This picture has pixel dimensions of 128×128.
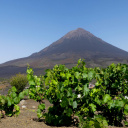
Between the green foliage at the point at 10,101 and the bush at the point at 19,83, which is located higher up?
the green foliage at the point at 10,101

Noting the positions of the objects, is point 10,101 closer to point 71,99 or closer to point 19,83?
point 71,99

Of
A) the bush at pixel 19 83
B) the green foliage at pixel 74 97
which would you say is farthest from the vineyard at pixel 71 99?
the bush at pixel 19 83

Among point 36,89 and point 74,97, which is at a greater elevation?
point 36,89

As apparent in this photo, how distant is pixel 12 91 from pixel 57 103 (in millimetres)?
1382

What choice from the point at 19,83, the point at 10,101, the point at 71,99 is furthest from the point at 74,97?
the point at 19,83

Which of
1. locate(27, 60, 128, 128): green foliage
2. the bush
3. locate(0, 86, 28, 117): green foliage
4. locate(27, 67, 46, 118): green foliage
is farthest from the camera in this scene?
the bush

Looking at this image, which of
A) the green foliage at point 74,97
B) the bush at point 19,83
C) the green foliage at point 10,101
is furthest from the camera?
the bush at point 19,83

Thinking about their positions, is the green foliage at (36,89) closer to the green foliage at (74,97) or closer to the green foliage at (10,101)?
the green foliage at (74,97)

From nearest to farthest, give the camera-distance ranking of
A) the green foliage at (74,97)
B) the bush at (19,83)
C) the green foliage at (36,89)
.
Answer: the green foliage at (74,97)
the green foliage at (36,89)
the bush at (19,83)

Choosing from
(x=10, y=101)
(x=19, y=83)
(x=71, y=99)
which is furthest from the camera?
(x=19, y=83)

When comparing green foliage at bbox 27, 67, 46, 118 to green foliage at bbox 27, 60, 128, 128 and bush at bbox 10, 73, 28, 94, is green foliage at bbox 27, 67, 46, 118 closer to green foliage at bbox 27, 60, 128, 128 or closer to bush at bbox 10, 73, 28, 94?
green foliage at bbox 27, 60, 128, 128

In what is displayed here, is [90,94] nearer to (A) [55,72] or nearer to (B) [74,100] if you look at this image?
(B) [74,100]

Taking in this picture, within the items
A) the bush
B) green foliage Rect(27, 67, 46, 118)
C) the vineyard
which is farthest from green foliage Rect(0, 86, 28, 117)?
the bush

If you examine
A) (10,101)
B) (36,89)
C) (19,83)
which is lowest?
(19,83)
